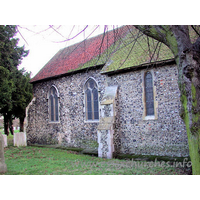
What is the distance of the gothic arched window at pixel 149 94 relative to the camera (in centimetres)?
1009

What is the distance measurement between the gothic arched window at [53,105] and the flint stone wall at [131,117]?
0.62 metres

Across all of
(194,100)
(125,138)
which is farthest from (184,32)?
(125,138)

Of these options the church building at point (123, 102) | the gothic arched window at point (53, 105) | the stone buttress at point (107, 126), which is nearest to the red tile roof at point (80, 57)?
the church building at point (123, 102)

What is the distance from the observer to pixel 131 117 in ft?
34.4

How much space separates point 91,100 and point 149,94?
14.3 feet

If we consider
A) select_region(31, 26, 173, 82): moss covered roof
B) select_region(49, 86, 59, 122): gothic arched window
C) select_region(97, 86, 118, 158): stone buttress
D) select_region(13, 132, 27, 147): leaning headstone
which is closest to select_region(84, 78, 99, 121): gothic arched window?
select_region(31, 26, 173, 82): moss covered roof

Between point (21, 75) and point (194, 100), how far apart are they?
19.0m

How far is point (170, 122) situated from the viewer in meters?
9.24

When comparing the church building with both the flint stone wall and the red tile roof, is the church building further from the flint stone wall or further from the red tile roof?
the red tile roof

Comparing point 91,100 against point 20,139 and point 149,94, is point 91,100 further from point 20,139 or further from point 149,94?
point 20,139

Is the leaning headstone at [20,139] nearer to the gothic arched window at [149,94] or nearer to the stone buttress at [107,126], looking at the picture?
the stone buttress at [107,126]

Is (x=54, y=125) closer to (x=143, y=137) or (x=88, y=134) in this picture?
(x=88, y=134)

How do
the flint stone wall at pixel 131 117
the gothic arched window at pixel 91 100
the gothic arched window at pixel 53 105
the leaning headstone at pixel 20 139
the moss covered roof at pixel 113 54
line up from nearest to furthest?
the flint stone wall at pixel 131 117
the moss covered roof at pixel 113 54
the gothic arched window at pixel 91 100
the gothic arched window at pixel 53 105
the leaning headstone at pixel 20 139

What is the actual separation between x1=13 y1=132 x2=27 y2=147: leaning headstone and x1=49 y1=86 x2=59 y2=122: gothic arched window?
264cm
